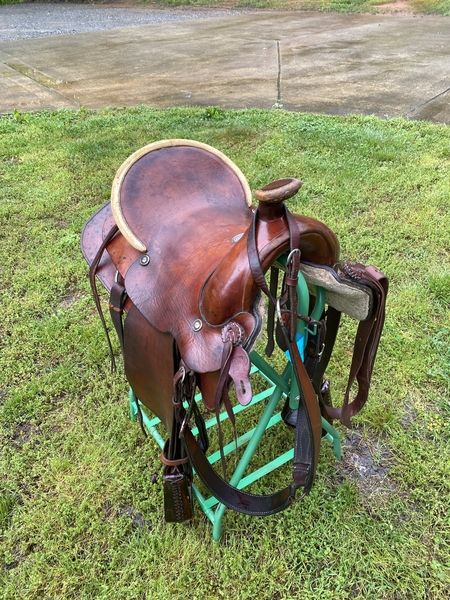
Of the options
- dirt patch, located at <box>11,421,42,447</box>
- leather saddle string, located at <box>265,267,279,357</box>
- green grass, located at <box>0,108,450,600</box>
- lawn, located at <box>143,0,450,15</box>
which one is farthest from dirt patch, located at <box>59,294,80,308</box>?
lawn, located at <box>143,0,450,15</box>

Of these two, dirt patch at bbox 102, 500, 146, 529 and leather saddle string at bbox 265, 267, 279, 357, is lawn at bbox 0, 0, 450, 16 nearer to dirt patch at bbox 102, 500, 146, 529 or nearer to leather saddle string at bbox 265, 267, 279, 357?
leather saddle string at bbox 265, 267, 279, 357

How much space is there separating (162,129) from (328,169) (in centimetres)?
168

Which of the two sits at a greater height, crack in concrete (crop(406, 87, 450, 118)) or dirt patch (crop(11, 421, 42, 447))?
crack in concrete (crop(406, 87, 450, 118))

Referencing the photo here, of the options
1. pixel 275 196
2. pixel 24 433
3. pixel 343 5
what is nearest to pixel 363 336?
pixel 275 196

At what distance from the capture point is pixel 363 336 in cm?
126

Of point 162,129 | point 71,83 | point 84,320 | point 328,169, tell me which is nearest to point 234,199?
point 84,320

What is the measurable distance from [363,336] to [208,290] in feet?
1.43

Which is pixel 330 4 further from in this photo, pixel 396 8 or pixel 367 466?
pixel 367 466

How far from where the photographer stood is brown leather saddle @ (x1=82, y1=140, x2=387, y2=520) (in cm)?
106

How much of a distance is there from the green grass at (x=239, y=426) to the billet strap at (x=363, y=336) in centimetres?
42

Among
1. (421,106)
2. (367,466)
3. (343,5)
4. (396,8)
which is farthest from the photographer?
(343,5)

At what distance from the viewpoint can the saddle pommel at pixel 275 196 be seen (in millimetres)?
960

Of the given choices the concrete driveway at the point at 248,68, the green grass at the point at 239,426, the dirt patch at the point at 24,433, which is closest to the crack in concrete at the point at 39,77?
the concrete driveway at the point at 248,68

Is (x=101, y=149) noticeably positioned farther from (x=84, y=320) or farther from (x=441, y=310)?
(x=441, y=310)
